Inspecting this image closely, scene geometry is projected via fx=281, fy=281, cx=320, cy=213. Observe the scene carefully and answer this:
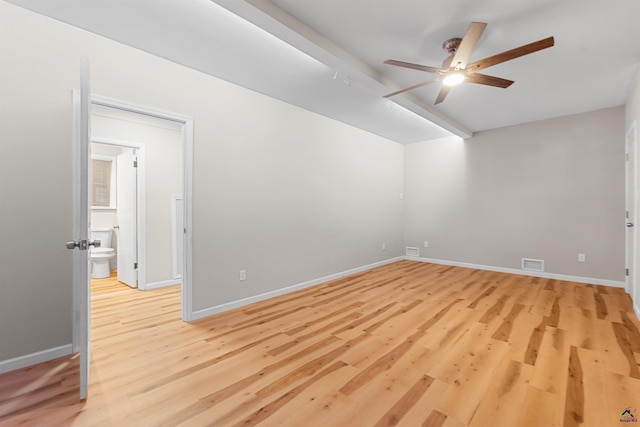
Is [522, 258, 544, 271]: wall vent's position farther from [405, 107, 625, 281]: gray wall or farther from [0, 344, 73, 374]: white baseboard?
[0, 344, 73, 374]: white baseboard

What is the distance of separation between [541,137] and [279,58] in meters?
4.65

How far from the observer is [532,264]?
491 centimetres

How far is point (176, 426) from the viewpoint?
4.95 ft

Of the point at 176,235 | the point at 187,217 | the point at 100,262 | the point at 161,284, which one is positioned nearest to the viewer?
the point at 187,217

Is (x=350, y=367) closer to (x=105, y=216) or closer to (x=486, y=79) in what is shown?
(x=486, y=79)

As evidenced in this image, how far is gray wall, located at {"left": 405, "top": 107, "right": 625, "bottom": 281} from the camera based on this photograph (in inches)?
169

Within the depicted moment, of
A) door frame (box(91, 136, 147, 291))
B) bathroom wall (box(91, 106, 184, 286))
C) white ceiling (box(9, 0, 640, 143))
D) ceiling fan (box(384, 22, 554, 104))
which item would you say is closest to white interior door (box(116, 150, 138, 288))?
door frame (box(91, 136, 147, 291))

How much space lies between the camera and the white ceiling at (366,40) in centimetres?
213

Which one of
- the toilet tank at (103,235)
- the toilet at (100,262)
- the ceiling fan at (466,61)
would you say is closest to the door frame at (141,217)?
the toilet at (100,262)

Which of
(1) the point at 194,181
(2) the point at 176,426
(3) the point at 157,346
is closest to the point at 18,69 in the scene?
(1) the point at 194,181

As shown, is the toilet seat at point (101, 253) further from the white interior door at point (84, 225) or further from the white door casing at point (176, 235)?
the white interior door at point (84, 225)

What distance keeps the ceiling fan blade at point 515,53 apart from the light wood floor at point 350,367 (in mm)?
2345

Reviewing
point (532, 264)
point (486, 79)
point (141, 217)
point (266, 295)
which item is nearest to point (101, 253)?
point (141, 217)

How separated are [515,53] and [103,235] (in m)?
6.45
